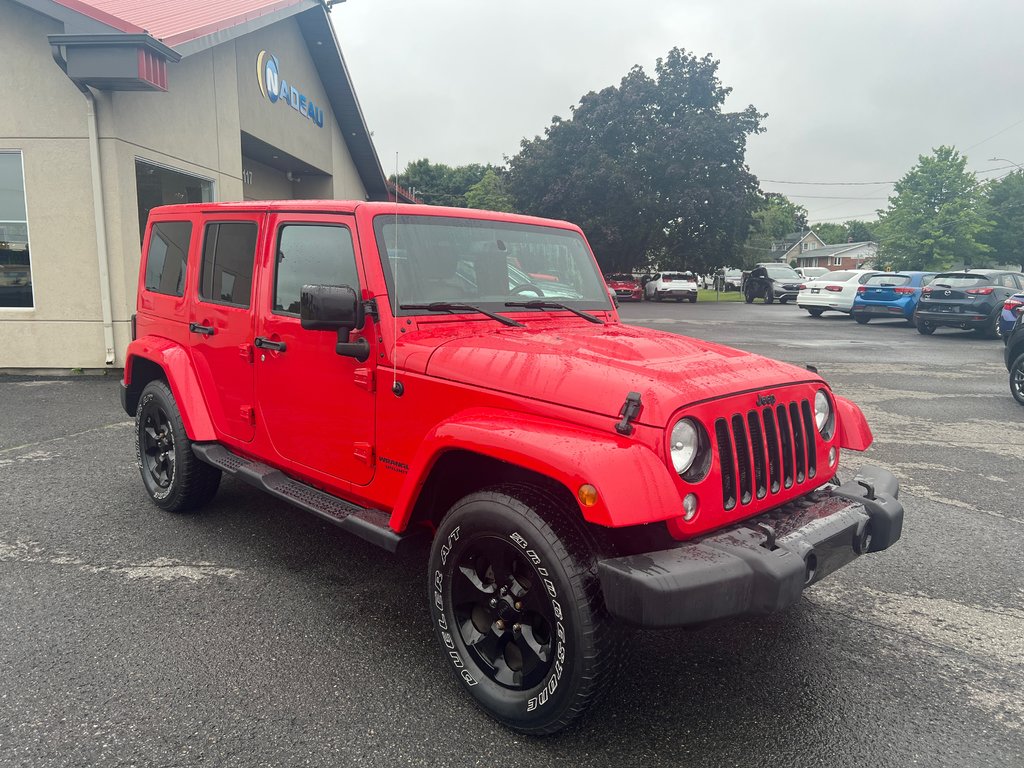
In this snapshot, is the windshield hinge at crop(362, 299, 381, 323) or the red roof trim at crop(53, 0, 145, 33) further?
the red roof trim at crop(53, 0, 145, 33)

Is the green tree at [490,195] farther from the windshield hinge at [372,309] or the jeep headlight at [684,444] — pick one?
the jeep headlight at [684,444]

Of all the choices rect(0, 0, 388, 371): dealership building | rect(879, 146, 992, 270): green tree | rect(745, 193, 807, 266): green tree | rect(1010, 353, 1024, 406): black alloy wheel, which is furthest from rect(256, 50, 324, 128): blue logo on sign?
rect(745, 193, 807, 266): green tree

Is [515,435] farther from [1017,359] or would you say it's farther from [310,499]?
[1017,359]

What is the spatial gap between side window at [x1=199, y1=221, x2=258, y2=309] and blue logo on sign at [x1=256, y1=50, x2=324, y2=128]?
426 inches

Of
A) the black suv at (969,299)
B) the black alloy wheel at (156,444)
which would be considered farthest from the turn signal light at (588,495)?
the black suv at (969,299)

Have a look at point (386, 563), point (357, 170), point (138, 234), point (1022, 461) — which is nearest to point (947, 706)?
point (386, 563)

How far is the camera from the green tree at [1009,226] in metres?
61.0

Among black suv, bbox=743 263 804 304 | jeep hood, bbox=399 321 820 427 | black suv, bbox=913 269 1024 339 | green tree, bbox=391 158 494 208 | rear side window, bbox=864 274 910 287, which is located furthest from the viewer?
green tree, bbox=391 158 494 208

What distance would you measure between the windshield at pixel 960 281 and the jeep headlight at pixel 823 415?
16687mm

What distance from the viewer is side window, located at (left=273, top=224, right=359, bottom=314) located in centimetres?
338

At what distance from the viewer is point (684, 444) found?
8.02ft

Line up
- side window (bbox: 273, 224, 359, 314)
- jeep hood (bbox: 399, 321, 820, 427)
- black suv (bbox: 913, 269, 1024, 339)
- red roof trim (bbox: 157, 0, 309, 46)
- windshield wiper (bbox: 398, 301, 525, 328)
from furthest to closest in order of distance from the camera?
black suv (bbox: 913, 269, 1024, 339), red roof trim (bbox: 157, 0, 309, 46), side window (bbox: 273, 224, 359, 314), windshield wiper (bbox: 398, 301, 525, 328), jeep hood (bbox: 399, 321, 820, 427)

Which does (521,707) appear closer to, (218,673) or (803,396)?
(218,673)

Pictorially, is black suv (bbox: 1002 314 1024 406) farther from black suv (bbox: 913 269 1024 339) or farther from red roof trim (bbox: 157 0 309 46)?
red roof trim (bbox: 157 0 309 46)
